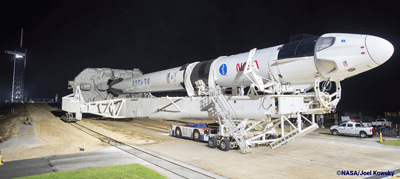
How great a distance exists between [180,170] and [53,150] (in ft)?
24.3

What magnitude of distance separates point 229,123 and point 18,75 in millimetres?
→ 104168

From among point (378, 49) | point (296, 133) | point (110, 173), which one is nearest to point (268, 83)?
point (296, 133)

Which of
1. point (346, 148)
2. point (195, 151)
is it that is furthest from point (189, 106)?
point (346, 148)

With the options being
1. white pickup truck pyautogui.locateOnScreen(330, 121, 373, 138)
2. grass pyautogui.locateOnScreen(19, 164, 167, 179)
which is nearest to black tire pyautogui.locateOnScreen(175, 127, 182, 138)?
grass pyautogui.locateOnScreen(19, 164, 167, 179)

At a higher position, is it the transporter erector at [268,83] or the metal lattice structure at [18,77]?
the metal lattice structure at [18,77]

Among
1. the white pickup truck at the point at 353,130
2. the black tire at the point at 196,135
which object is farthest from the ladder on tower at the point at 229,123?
the white pickup truck at the point at 353,130

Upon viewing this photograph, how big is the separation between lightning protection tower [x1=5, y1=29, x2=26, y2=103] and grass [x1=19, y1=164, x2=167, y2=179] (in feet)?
335

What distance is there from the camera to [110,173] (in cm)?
793

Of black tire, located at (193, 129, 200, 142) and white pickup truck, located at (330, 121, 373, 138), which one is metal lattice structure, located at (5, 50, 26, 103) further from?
white pickup truck, located at (330, 121, 373, 138)

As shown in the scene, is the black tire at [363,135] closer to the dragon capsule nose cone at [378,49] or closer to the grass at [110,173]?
the dragon capsule nose cone at [378,49]

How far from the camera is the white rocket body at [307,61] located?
8570 millimetres

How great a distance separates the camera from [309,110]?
35.9 ft

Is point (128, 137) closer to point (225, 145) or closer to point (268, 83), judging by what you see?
point (225, 145)

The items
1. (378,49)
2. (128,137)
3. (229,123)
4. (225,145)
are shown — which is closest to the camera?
(378,49)
